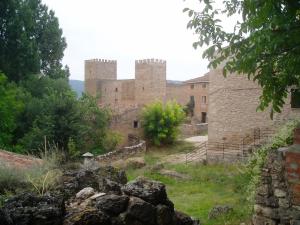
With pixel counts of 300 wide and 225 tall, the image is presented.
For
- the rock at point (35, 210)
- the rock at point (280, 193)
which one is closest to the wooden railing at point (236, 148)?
the rock at point (280, 193)

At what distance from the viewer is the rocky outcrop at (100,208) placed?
511 centimetres

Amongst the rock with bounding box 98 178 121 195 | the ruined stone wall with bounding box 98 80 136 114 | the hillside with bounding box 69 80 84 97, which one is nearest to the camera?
the rock with bounding box 98 178 121 195

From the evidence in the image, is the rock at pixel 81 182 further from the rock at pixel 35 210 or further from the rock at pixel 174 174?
the rock at pixel 174 174

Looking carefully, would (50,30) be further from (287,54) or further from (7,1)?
(287,54)

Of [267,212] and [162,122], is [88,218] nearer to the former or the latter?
[267,212]

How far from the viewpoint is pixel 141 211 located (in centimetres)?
558

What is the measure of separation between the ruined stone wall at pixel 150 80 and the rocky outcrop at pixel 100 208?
3964 cm

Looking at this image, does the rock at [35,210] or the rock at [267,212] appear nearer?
the rock at [35,210]

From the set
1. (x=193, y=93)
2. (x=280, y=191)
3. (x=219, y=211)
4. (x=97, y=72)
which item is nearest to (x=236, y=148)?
(x=219, y=211)

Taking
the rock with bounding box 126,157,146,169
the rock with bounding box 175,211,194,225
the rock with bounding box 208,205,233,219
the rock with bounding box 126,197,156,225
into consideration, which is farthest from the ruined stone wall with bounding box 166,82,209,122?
the rock with bounding box 126,197,156,225

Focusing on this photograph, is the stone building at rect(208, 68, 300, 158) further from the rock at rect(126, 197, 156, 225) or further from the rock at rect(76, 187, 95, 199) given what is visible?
the rock at rect(126, 197, 156, 225)

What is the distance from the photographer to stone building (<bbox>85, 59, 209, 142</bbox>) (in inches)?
1818

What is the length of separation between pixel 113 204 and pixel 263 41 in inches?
111

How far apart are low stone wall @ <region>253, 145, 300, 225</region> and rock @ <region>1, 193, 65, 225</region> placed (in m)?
2.78
